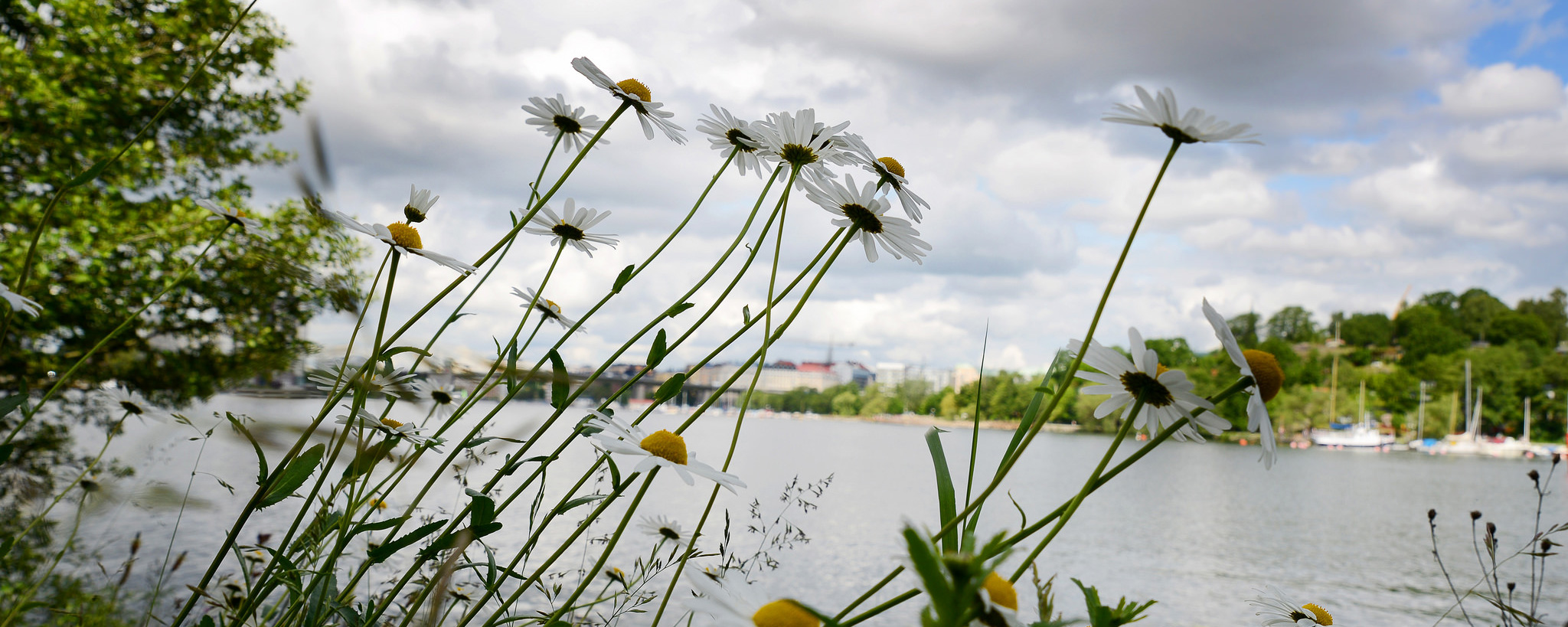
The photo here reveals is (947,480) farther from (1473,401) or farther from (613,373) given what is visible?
(1473,401)

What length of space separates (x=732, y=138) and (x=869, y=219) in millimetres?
313

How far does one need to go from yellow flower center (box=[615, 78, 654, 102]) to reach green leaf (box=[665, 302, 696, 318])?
398 millimetres

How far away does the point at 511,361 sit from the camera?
871mm

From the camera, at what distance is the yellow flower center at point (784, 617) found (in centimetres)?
45

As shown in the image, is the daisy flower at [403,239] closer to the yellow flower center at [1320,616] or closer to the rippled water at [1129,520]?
the rippled water at [1129,520]

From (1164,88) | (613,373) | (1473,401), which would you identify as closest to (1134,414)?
(1164,88)

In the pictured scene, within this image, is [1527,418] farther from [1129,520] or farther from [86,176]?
[86,176]

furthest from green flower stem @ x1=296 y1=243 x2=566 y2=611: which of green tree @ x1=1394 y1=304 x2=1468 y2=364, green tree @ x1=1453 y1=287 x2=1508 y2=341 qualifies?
green tree @ x1=1453 y1=287 x2=1508 y2=341

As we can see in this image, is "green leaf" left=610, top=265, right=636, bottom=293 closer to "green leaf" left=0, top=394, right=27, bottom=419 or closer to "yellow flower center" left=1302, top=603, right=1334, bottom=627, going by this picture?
"green leaf" left=0, top=394, right=27, bottom=419

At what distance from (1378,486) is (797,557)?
21.7m

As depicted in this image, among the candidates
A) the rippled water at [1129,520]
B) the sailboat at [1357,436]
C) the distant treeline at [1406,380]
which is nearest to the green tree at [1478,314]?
the distant treeline at [1406,380]

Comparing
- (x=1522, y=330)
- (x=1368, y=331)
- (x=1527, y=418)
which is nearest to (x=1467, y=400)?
(x=1527, y=418)

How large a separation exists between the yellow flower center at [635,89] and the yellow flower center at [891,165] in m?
0.35

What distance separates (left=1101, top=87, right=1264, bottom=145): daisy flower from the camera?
2.17 feet
